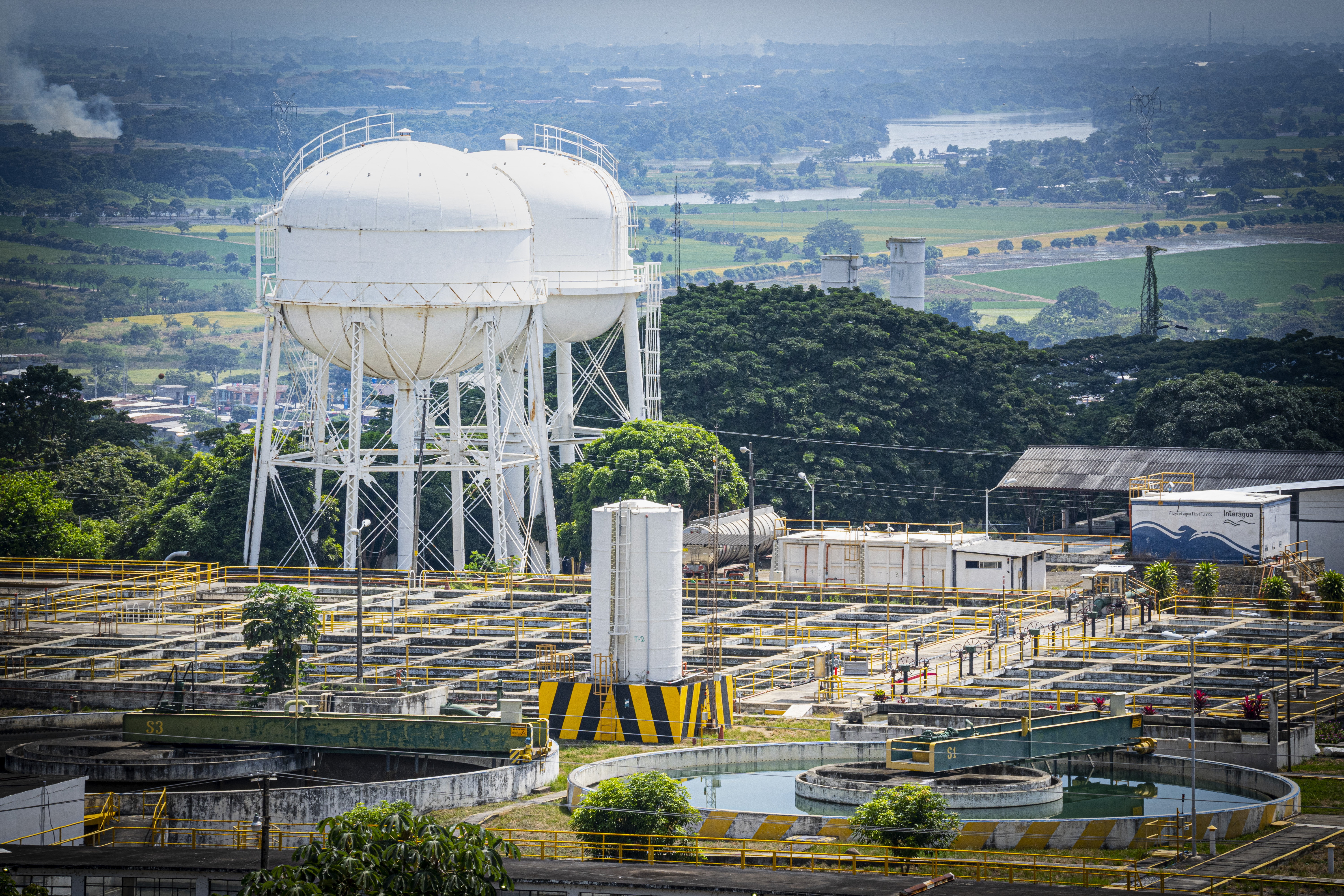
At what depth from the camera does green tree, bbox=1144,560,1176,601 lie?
66875 mm

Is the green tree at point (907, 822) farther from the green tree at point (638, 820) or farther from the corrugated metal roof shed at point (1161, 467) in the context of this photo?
the corrugated metal roof shed at point (1161, 467)

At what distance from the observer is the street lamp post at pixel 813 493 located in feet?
266

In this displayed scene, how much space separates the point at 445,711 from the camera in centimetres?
4759

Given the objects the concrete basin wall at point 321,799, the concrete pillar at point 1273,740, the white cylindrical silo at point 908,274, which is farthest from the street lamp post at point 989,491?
the concrete basin wall at point 321,799

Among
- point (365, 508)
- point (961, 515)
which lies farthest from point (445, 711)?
point (961, 515)

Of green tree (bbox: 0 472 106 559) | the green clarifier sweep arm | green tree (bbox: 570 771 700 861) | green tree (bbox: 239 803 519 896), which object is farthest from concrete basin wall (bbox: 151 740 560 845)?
green tree (bbox: 0 472 106 559)

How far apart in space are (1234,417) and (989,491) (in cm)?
1598

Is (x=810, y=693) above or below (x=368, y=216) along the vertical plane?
below

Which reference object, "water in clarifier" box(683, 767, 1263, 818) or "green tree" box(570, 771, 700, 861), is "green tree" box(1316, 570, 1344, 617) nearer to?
"water in clarifier" box(683, 767, 1263, 818)

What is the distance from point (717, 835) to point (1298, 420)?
61.8 metres

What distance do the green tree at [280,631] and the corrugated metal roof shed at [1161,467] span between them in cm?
4008

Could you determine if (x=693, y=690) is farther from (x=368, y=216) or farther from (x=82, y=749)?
(x=368, y=216)

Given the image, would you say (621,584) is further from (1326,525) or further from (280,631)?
(1326,525)

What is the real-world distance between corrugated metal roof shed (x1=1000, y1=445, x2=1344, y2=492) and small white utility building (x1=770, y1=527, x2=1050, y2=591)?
11.0m
